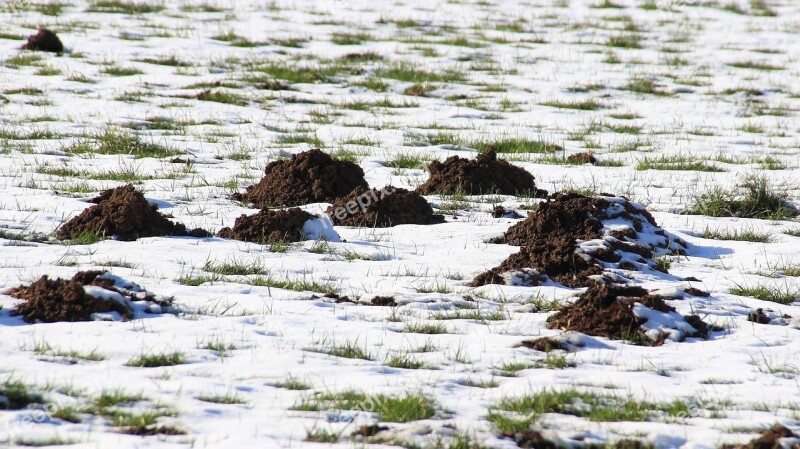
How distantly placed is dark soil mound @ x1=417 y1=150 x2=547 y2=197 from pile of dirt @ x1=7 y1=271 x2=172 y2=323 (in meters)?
5.07

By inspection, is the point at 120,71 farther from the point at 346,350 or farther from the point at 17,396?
the point at 17,396

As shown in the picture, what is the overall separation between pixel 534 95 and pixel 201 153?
26.4ft

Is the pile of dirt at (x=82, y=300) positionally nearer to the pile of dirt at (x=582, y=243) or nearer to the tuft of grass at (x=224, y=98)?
the pile of dirt at (x=582, y=243)

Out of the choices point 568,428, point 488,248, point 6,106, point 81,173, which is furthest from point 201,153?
point 568,428

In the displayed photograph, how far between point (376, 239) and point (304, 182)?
72.7 inches

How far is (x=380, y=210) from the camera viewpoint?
31.0ft

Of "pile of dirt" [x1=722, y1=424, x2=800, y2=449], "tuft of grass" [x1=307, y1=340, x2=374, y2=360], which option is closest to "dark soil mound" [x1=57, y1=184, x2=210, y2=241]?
"tuft of grass" [x1=307, y1=340, x2=374, y2=360]

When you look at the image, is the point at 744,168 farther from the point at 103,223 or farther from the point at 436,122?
the point at 103,223

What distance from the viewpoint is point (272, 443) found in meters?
4.32

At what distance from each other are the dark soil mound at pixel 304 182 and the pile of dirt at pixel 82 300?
3.69m

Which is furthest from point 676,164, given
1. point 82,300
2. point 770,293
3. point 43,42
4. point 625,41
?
point 43,42

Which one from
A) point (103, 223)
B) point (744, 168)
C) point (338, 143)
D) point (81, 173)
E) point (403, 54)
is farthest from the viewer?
point (403, 54)

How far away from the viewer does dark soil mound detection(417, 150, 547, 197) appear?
1082cm

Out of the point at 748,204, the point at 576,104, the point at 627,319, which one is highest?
the point at 576,104
